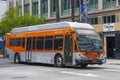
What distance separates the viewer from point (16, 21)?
5862 cm

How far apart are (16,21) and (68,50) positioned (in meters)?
33.2

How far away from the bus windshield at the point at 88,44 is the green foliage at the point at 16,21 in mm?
31754

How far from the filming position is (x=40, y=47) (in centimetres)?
3023

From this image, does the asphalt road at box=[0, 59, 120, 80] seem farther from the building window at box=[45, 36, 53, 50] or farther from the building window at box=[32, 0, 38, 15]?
the building window at box=[32, 0, 38, 15]

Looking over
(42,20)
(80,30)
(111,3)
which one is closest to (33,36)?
(80,30)

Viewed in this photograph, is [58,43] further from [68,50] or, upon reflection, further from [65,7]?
[65,7]

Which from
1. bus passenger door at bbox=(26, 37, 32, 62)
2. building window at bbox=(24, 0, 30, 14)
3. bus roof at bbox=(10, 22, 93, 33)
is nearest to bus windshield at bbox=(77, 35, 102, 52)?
bus roof at bbox=(10, 22, 93, 33)

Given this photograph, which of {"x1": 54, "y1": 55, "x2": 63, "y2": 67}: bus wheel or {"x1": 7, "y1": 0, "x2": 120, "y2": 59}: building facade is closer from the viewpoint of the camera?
{"x1": 54, "y1": 55, "x2": 63, "y2": 67}: bus wheel

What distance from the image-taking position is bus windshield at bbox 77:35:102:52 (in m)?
25.8

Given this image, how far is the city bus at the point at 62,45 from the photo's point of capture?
1018 inches

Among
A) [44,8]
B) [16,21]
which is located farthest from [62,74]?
[44,8]

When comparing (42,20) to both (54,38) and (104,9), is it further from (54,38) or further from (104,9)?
(54,38)

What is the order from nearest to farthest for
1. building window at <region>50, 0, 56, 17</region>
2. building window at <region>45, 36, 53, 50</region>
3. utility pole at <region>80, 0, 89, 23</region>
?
building window at <region>45, 36, 53, 50</region> < utility pole at <region>80, 0, 89, 23</region> < building window at <region>50, 0, 56, 17</region>

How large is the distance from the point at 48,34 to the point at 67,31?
2.84m
